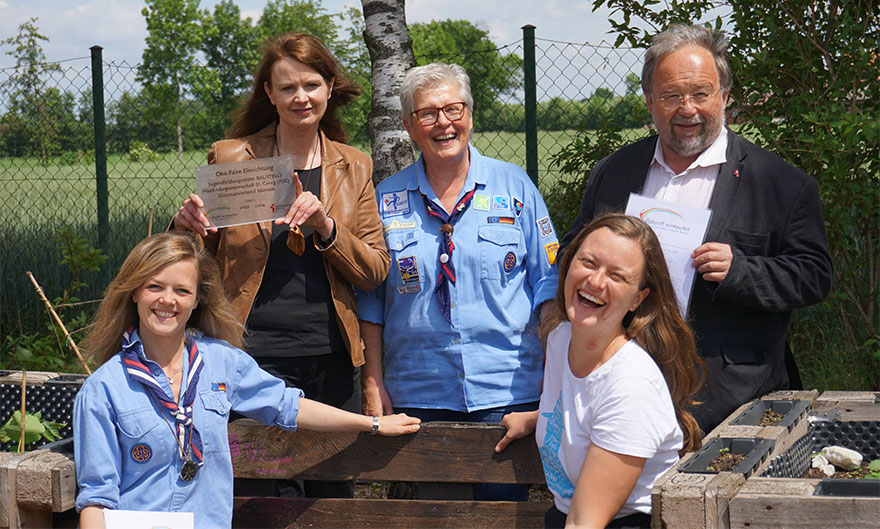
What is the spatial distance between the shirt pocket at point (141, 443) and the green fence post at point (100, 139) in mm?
4303

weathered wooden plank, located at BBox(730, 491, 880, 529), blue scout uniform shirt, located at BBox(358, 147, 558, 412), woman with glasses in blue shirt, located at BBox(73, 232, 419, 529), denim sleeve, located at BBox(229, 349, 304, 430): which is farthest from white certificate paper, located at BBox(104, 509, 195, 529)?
weathered wooden plank, located at BBox(730, 491, 880, 529)

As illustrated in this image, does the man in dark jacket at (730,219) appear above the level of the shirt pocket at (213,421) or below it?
above

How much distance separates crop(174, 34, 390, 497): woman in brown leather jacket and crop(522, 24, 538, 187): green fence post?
2.62m

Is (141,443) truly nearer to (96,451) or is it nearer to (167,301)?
(96,451)

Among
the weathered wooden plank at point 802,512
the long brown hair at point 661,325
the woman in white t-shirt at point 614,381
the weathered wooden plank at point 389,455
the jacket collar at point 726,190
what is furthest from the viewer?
the weathered wooden plank at point 389,455

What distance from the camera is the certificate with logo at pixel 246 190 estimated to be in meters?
3.08

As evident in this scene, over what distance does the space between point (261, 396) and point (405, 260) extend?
698 mm

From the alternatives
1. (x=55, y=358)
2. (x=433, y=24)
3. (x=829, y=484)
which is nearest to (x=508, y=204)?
(x=829, y=484)

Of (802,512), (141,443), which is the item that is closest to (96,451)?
(141,443)

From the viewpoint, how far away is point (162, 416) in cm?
267

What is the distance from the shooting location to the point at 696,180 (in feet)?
9.81

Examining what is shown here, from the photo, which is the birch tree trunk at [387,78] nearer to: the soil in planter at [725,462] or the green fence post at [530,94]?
the green fence post at [530,94]

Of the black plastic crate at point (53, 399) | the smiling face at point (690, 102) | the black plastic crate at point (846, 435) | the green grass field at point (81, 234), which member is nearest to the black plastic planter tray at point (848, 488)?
the black plastic crate at point (846, 435)

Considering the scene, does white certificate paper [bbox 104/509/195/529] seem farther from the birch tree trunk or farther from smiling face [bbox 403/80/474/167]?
the birch tree trunk
